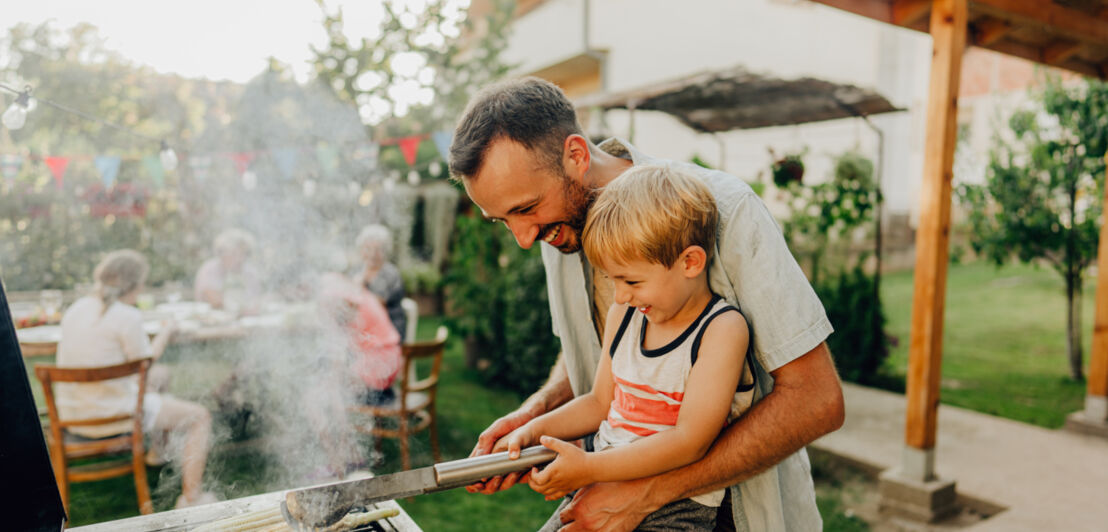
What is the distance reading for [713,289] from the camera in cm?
156

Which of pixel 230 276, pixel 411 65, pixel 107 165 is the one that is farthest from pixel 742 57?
pixel 107 165

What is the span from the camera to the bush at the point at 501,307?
6.63m

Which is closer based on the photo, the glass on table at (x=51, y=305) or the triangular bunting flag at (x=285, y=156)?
the glass on table at (x=51, y=305)

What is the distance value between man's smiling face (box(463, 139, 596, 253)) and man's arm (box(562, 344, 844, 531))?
0.66m

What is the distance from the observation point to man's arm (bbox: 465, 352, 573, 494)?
1.55 metres

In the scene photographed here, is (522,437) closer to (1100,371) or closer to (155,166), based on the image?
(1100,371)

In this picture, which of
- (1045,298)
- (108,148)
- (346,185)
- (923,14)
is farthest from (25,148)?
(1045,298)

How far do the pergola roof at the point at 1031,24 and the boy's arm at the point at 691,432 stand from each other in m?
2.42

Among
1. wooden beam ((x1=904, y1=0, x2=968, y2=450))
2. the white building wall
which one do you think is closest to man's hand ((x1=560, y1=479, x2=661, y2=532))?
wooden beam ((x1=904, y1=0, x2=968, y2=450))

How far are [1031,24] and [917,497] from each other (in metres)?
2.95

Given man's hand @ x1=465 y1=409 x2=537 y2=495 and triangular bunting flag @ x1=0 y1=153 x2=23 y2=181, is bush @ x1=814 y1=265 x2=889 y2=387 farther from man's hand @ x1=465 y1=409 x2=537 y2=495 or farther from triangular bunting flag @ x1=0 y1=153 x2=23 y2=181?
triangular bunting flag @ x1=0 y1=153 x2=23 y2=181

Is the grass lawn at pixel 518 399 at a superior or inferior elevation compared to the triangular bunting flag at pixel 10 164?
inferior

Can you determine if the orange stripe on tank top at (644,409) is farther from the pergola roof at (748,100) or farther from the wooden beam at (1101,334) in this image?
the wooden beam at (1101,334)

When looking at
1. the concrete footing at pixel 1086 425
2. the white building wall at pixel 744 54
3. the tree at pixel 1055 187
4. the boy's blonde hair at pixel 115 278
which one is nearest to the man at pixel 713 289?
the boy's blonde hair at pixel 115 278
